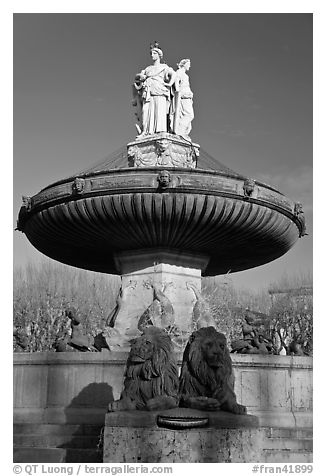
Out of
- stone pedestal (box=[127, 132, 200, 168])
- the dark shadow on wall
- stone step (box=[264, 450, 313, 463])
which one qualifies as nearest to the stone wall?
the dark shadow on wall

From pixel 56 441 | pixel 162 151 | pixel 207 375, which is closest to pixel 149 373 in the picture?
pixel 207 375

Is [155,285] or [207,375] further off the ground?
[155,285]

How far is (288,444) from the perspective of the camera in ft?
29.1

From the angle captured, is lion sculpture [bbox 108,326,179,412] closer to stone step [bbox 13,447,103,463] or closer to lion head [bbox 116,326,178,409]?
lion head [bbox 116,326,178,409]

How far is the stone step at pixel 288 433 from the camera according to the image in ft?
30.0

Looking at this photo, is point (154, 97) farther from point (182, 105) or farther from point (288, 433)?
point (288, 433)

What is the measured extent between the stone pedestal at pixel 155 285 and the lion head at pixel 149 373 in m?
4.91

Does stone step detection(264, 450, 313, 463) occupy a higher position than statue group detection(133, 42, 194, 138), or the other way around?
statue group detection(133, 42, 194, 138)

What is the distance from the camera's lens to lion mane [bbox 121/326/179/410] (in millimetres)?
7035

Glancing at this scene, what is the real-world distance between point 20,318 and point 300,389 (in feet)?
69.4

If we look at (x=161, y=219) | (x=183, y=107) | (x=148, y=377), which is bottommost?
(x=148, y=377)

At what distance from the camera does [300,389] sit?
10414mm

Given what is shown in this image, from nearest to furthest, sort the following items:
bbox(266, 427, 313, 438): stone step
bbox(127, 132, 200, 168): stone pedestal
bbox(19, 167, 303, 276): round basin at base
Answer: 1. bbox(266, 427, 313, 438): stone step
2. bbox(19, 167, 303, 276): round basin at base
3. bbox(127, 132, 200, 168): stone pedestal

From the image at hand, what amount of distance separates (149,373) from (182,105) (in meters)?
8.36
